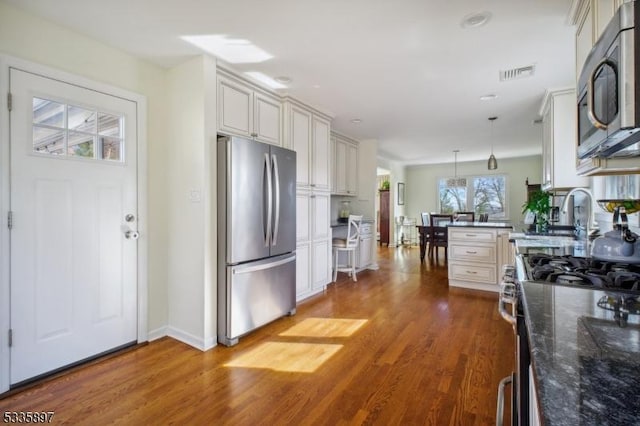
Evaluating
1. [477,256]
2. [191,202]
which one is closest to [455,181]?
[477,256]

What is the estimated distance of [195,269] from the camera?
2518 mm

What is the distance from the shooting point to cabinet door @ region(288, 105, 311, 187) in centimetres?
344

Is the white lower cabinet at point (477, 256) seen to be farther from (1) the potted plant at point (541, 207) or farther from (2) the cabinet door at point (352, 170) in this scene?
(2) the cabinet door at point (352, 170)

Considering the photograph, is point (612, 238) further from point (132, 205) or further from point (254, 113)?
point (132, 205)

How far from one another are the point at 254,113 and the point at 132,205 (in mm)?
1367

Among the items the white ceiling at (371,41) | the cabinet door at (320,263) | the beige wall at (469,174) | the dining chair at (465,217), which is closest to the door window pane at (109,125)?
the white ceiling at (371,41)

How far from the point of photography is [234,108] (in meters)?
2.75

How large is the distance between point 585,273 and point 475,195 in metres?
7.98

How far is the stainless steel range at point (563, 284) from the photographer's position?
0.88 meters

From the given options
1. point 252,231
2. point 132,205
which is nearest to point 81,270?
point 132,205

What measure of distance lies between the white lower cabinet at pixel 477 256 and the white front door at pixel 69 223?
3814 millimetres

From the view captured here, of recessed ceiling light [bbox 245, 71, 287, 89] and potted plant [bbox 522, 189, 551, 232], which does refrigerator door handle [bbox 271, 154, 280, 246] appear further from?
potted plant [bbox 522, 189, 551, 232]

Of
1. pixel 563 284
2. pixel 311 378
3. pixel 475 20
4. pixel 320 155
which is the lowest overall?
pixel 311 378

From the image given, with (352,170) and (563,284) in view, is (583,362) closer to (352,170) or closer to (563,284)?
(563,284)
